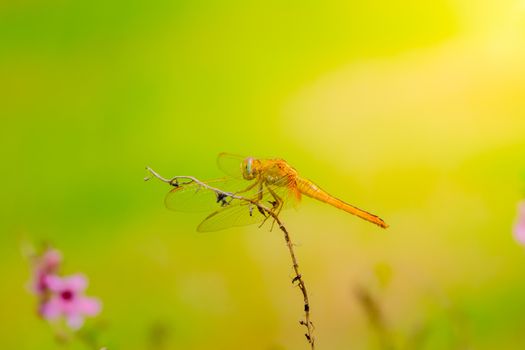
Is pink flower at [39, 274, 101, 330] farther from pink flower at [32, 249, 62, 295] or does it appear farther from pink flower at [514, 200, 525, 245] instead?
pink flower at [514, 200, 525, 245]

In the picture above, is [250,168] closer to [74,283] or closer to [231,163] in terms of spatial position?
[231,163]

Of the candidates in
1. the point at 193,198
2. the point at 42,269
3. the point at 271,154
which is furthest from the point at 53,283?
the point at 271,154

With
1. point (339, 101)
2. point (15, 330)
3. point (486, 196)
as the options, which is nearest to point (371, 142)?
point (339, 101)

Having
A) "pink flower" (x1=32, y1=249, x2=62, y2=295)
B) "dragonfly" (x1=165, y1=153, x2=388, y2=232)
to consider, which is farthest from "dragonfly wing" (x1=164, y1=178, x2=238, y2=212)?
"pink flower" (x1=32, y1=249, x2=62, y2=295)

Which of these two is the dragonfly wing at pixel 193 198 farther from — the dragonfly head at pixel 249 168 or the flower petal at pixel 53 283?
the flower petal at pixel 53 283

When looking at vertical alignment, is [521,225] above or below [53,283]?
above

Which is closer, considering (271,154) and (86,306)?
(86,306)
